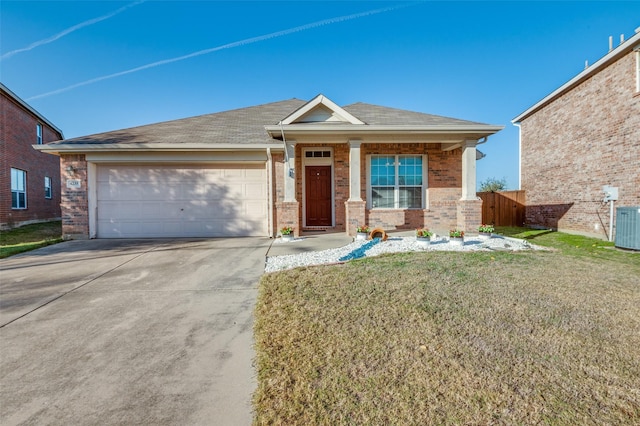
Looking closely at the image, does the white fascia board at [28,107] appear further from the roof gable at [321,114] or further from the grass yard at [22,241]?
the roof gable at [321,114]

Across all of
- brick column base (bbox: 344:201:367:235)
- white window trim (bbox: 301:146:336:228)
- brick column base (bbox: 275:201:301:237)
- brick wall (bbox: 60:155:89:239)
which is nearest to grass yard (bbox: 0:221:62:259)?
brick wall (bbox: 60:155:89:239)

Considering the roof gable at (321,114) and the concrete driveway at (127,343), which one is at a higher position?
the roof gable at (321,114)

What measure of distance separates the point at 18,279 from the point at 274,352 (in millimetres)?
5495

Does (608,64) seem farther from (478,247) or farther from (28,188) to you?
(28,188)

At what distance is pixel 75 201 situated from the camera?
9.23 m

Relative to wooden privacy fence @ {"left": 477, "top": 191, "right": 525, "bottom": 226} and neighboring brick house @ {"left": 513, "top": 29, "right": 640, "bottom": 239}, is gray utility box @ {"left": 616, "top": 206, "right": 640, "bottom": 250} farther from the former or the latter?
wooden privacy fence @ {"left": 477, "top": 191, "right": 525, "bottom": 226}

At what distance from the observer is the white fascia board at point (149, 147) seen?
893 centimetres

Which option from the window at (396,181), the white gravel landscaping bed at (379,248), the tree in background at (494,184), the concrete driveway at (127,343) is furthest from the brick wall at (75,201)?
the tree in background at (494,184)

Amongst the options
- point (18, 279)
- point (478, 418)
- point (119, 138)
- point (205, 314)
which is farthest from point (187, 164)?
point (478, 418)

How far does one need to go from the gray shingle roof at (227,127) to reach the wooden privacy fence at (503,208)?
5.54 m

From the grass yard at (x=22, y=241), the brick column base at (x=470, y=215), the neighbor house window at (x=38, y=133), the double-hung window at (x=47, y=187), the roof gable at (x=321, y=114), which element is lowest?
the grass yard at (x=22, y=241)

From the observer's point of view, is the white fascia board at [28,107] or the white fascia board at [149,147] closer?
the white fascia board at [149,147]

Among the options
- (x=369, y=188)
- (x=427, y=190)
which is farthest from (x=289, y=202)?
(x=427, y=190)

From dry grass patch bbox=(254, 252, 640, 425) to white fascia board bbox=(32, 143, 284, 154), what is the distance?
5.51 m
